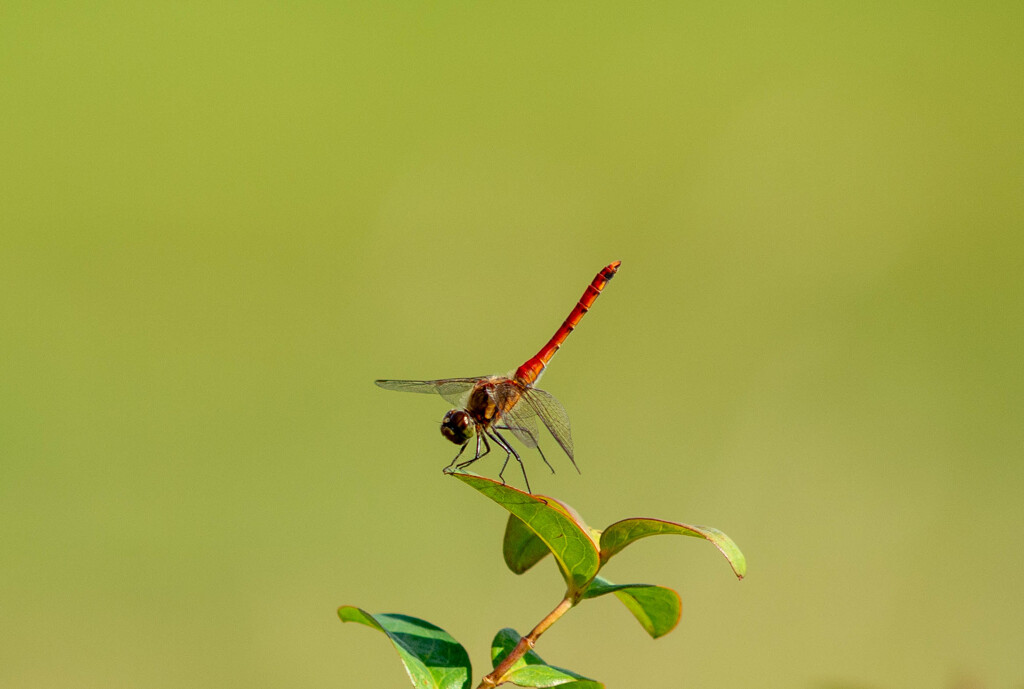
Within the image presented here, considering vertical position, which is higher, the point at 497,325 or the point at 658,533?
the point at 658,533

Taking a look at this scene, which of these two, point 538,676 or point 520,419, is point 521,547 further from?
point 520,419

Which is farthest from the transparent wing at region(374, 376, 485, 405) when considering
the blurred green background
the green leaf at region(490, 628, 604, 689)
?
the blurred green background

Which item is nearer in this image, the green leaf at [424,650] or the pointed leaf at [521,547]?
the green leaf at [424,650]

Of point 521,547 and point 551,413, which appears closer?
point 521,547

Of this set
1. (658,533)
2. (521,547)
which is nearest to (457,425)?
(521,547)

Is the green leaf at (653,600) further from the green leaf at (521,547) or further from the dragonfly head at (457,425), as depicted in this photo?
the dragonfly head at (457,425)

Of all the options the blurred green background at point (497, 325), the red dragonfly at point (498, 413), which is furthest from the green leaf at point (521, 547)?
the blurred green background at point (497, 325)
